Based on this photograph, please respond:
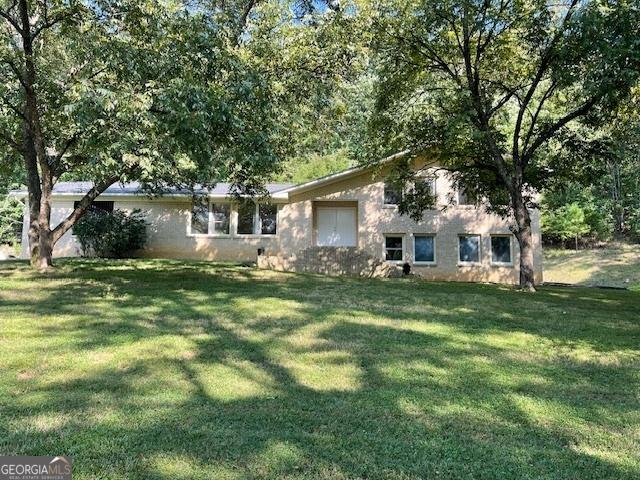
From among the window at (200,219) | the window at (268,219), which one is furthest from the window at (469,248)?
the window at (200,219)

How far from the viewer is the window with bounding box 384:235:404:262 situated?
20.8 meters

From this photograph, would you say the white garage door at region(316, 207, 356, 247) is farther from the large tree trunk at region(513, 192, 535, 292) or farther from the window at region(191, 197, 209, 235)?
the large tree trunk at region(513, 192, 535, 292)

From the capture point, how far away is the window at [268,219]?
21.8m

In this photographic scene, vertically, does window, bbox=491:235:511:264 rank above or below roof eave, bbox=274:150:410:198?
below

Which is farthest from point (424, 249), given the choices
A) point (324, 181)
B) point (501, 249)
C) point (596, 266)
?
point (596, 266)

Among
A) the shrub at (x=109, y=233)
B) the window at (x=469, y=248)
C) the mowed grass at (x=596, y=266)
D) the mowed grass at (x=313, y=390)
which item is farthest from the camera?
the mowed grass at (x=596, y=266)

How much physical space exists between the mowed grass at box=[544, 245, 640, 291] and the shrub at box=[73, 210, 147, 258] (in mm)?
20012

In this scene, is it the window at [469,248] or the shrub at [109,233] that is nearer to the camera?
the shrub at [109,233]

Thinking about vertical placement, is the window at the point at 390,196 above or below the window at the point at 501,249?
above

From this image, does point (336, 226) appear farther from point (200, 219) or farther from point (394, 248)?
point (200, 219)

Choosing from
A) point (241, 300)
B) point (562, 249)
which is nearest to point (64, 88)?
point (241, 300)

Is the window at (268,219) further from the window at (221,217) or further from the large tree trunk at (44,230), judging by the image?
the large tree trunk at (44,230)

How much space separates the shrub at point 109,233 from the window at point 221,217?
2.96 m

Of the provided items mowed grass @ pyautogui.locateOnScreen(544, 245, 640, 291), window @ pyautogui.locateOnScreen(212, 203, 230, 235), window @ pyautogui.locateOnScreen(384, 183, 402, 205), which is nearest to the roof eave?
window @ pyautogui.locateOnScreen(384, 183, 402, 205)
